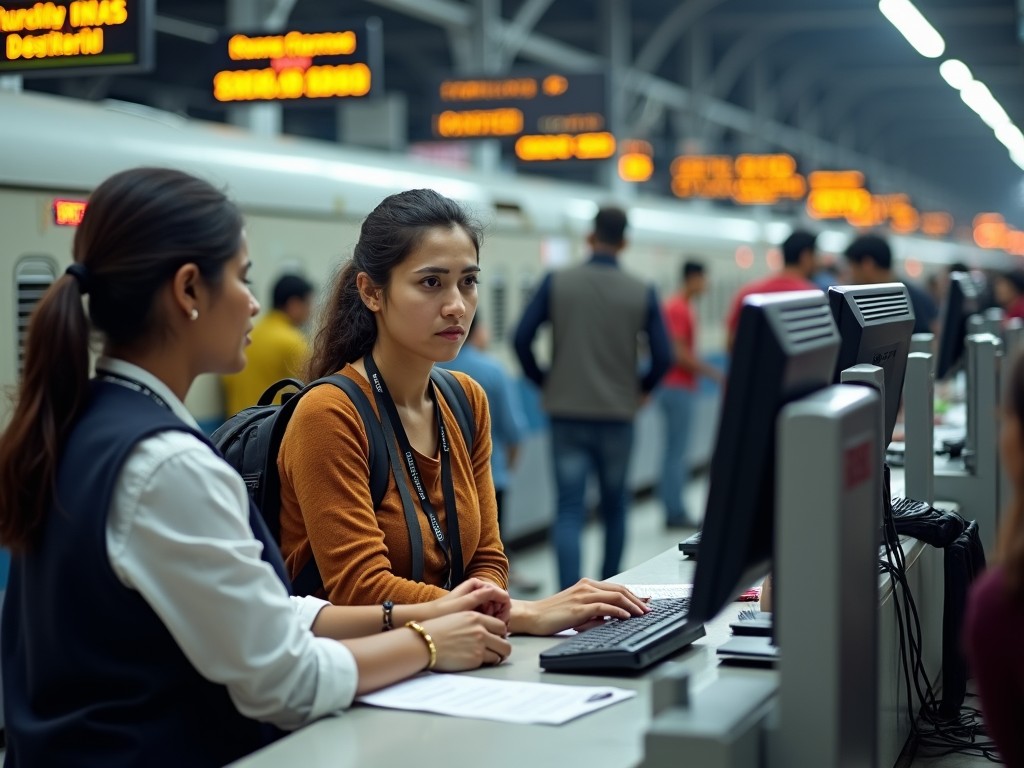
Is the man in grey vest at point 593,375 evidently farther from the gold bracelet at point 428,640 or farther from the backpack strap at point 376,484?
the gold bracelet at point 428,640

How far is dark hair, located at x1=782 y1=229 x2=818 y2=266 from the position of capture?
26.1 feet

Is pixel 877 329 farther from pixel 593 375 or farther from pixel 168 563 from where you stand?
pixel 593 375

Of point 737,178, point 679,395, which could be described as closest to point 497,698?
point 679,395

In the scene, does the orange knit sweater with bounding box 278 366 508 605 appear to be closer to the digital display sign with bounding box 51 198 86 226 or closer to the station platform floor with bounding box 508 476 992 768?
→ the digital display sign with bounding box 51 198 86 226

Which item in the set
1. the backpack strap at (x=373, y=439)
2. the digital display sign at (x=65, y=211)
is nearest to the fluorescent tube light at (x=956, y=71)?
the digital display sign at (x=65, y=211)

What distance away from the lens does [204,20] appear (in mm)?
17078

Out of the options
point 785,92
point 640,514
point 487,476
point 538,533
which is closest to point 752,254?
point 640,514

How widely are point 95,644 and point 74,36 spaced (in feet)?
13.9

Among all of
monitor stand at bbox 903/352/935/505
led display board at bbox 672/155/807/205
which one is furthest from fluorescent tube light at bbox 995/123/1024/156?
monitor stand at bbox 903/352/935/505

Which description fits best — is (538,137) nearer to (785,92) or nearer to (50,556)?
(50,556)

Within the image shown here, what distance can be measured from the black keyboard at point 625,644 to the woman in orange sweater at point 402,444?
0.11 m

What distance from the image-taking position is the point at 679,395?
10.7 metres

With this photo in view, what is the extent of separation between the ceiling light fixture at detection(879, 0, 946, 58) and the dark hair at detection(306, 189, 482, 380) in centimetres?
837

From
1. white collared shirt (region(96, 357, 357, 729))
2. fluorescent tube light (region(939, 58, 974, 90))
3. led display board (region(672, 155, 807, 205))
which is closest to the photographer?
white collared shirt (region(96, 357, 357, 729))
